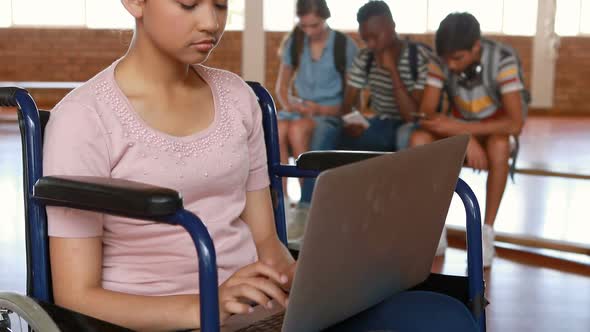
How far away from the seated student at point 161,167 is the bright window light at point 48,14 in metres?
8.87

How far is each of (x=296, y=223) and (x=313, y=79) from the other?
853 mm

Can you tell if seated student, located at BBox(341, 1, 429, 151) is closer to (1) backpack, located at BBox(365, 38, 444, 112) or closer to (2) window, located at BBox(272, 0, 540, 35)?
(1) backpack, located at BBox(365, 38, 444, 112)

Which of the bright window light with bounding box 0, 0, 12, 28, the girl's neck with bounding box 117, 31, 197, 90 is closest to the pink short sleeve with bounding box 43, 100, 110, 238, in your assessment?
the girl's neck with bounding box 117, 31, 197, 90

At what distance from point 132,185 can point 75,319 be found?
7.0 inches

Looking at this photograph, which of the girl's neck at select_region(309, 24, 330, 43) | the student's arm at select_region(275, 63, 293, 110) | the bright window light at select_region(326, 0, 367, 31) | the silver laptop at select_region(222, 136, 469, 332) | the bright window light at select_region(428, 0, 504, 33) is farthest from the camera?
the bright window light at select_region(428, 0, 504, 33)

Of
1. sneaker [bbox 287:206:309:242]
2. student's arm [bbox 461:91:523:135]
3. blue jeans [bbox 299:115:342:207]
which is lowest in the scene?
sneaker [bbox 287:206:309:242]

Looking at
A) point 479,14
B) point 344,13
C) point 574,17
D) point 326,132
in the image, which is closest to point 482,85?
point 326,132

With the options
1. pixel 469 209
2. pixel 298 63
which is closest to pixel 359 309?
pixel 469 209

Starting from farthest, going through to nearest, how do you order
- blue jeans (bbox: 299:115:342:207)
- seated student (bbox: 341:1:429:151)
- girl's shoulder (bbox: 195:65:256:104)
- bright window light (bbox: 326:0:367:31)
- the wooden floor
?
bright window light (bbox: 326:0:367:31) → blue jeans (bbox: 299:115:342:207) → seated student (bbox: 341:1:429:151) → the wooden floor → girl's shoulder (bbox: 195:65:256:104)

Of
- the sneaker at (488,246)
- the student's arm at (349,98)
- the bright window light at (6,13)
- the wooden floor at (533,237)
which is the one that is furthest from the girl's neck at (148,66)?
the bright window light at (6,13)

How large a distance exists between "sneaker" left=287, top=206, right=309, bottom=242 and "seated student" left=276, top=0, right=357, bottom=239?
0.40 m

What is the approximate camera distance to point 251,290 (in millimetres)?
1068

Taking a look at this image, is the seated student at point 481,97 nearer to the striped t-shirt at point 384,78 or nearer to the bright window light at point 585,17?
the striped t-shirt at point 384,78

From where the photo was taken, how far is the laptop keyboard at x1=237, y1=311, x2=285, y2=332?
1.17 metres
